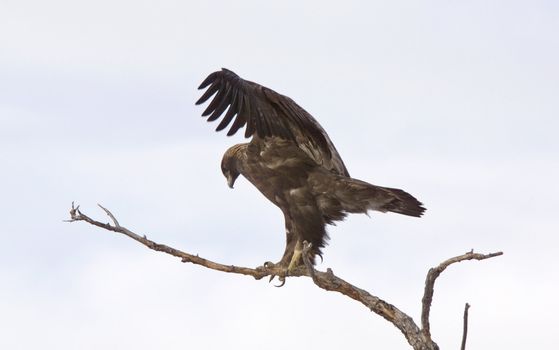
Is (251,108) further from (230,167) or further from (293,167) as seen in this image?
(230,167)

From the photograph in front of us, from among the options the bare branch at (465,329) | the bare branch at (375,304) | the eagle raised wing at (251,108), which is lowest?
the bare branch at (465,329)

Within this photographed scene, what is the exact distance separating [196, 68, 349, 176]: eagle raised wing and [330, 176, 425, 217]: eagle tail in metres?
0.70

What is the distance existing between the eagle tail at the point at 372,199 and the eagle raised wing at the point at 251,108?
A: 2.30ft

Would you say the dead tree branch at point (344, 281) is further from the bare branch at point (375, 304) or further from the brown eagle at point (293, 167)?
the brown eagle at point (293, 167)

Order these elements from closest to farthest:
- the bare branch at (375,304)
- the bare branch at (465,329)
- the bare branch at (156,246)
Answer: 1. the bare branch at (465,329)
2. the bare branch at (375,304)
3. the bare branch at (156,246)

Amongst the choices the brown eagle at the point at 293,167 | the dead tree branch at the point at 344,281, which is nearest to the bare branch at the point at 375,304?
the dead tree branch at the point at 344,281

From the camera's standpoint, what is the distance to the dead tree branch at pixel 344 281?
22.6 ft

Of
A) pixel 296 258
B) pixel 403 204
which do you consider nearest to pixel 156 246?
pixel 296 258

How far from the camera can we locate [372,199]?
30.2 ft

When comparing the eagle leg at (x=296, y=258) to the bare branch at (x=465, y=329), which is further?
the eagle leg at (x=296, y=258)

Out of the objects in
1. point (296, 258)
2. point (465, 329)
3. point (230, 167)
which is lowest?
point (465, 329)

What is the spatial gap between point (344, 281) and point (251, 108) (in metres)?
1.99

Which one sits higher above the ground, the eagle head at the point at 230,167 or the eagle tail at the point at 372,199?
the eagle head at the point at 230,167

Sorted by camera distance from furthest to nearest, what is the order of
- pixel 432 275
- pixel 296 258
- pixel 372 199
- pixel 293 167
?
pixel 293 167 → pixel 372 199 → pixel 296 258 → pixel 432 275
